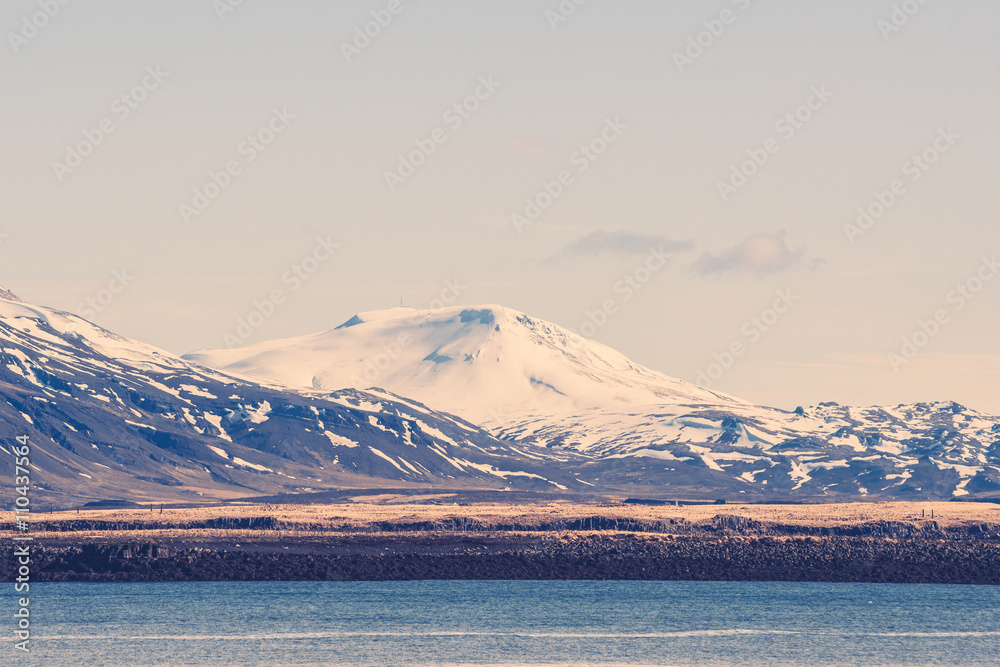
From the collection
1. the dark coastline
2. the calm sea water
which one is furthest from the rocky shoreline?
the calm sea water

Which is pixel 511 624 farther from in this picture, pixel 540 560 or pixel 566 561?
pixel 540 560

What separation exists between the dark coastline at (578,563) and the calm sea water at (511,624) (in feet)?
5.20

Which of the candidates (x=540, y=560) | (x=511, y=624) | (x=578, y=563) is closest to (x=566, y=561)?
(x=578, y=563)

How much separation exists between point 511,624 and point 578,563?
→ 108ft

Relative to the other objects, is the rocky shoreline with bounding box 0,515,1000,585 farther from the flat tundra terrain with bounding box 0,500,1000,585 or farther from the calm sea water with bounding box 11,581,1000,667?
the calm sea water with bounding box 11,581,1000,667

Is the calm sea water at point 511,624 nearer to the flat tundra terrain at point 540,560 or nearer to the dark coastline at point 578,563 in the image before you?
the dark coastline at point 578,563

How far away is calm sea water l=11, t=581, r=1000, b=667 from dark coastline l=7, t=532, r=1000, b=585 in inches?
62.4

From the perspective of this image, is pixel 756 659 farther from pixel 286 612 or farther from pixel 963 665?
pixel 286 612

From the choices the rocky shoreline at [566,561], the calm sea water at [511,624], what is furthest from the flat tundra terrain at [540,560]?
the calm sea water at [511,624]

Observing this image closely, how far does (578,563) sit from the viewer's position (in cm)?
13812

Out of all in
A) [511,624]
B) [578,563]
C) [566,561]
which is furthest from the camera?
[566,561]

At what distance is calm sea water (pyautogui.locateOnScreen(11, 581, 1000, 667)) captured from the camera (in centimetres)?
9306

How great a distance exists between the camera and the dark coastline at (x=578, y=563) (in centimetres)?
12975

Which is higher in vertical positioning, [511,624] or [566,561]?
[566,561]
